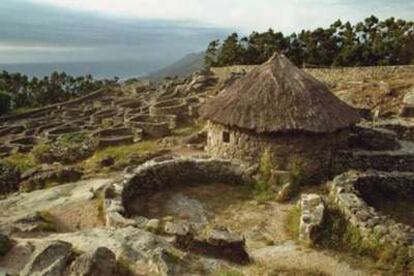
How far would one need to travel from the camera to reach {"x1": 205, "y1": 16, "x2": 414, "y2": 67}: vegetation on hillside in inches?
1720

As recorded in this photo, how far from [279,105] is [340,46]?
1223 inches

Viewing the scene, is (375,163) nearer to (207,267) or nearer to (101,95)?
(207,267)

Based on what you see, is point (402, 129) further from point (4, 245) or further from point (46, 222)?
point (4, 245)

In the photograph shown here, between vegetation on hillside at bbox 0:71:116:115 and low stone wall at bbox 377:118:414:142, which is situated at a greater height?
low stone wall at bbox 377:118:414:142

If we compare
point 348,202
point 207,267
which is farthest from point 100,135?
point 207,267

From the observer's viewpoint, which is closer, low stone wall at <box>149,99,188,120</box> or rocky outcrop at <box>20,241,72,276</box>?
rocky outcrop at <box>20,241,72,276</box>

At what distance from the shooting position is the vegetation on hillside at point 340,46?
43.7 metres

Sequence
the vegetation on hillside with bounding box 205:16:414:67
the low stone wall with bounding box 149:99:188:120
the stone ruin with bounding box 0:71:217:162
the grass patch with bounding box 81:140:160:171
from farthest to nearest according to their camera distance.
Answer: the vegetation on hillside with bounding box 205:16:414:67 < the low stone wall with bounding box 149:99:188:120 < the stone ruin with bounding box 0:71:217:162 < the grass patch with bounding box 81:140:160:171

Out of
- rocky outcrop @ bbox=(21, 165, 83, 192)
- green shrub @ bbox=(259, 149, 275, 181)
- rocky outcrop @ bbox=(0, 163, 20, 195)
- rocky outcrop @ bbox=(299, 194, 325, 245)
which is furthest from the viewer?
rocky outcrop @ bbox=(0, 163, 20, 195)

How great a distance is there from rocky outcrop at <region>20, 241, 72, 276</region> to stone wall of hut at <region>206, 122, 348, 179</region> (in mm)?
9531

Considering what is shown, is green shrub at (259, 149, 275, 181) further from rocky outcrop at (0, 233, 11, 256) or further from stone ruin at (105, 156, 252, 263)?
rocky outcrop at (0, 233, 11, 256)

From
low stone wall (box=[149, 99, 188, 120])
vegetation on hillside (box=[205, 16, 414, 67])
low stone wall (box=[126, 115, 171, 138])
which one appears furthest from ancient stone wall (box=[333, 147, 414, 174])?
vegetation on hillside (box=[205, 16, 414, 67])

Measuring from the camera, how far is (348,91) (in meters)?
31.9

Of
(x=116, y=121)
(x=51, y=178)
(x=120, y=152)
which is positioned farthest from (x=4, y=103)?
(x=51, y=178)
